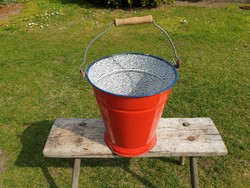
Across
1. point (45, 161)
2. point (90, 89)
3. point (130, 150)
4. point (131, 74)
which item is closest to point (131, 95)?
point (131, 74)

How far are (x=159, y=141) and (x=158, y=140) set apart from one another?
0.01 metres

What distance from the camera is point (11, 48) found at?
5188 millimetres

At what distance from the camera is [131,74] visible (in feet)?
7.40

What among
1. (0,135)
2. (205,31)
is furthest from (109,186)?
(205,31)

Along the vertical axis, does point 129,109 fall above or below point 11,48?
above

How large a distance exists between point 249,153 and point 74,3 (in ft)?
19.8

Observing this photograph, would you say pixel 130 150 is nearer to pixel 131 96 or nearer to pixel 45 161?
pixel 131 96

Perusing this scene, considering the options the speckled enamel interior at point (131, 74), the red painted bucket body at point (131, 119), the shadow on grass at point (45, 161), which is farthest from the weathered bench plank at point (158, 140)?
the shadow on grass at point (45, 161)

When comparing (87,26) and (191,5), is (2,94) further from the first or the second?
(191,5)

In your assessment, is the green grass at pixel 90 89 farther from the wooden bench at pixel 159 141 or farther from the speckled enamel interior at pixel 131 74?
the speckled enamel interior at pixel 131 74

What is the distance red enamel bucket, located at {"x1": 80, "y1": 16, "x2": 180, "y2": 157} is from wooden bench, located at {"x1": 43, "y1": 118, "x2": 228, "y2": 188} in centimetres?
10

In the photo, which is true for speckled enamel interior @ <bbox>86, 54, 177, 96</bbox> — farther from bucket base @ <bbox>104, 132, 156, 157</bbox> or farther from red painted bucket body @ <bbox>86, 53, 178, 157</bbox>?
bucket base @ <bbox>104, 132, 156, 157</bbox>

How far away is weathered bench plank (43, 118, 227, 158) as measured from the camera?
7.00 ft

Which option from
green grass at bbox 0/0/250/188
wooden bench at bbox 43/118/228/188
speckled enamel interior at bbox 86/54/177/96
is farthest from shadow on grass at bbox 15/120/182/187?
speckled enamel interior at bbox 86/54/177/96
